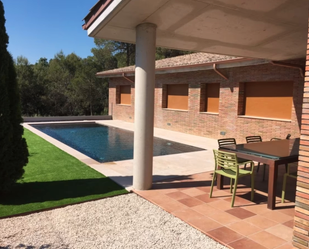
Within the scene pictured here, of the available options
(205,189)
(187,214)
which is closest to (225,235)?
(187,214)

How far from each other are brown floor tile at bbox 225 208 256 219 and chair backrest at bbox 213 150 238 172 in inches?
28.3

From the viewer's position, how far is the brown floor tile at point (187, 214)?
14.3 ft

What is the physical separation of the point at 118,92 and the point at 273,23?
1747 centimetres

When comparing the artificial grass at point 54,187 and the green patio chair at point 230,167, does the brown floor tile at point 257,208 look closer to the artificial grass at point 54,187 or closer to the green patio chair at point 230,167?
the green patio chair at point 230,167

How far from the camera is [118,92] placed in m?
22.3

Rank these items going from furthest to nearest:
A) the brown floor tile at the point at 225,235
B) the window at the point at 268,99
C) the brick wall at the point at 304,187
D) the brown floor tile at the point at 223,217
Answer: the window at the point at 268,99, the brown floor tile at the point at 223,217, the brown floor tile at the point at 225,235, the brick wall at the point at 304,187

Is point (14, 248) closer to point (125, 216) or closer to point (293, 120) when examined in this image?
point (125, 216)

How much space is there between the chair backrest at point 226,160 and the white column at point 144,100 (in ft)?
4.56

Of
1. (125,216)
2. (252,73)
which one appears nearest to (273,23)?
(125,216)

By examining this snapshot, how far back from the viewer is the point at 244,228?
4.02 meters

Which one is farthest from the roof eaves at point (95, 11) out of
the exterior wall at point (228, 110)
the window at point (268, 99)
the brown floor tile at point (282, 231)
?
the window at point (268, 99)

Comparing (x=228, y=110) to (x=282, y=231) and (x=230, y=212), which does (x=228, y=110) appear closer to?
(x=230, y=212)

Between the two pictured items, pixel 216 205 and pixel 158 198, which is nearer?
pixel 216 205

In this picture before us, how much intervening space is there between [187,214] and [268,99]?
831 cm
